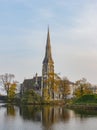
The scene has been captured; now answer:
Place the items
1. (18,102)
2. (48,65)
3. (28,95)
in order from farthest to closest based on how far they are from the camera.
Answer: (48,65) < (18,102) < (28,95)

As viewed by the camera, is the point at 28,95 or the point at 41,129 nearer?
the point at 41,129

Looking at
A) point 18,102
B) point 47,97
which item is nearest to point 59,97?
point 47,97

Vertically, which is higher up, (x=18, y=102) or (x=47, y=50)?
(x=47, y=50)

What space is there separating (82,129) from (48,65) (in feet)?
419

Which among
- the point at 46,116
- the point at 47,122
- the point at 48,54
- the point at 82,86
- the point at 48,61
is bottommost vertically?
the point at 47,122

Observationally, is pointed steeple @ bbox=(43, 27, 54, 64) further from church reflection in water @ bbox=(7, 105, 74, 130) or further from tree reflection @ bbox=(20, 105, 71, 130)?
tree reflection @ bbox=(20, 105, 71, 130)

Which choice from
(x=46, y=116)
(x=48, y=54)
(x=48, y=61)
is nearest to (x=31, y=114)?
(x=46, y=116)

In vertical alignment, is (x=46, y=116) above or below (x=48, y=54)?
below

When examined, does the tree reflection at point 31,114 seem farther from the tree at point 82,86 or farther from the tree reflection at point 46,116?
the tree at point 82,86

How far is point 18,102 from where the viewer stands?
126m

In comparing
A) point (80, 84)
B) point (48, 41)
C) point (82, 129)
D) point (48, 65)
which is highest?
point (48, 41)

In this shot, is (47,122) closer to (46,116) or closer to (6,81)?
(46,116)

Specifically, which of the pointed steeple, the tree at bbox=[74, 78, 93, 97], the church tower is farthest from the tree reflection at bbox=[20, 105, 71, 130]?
the pointed steeple

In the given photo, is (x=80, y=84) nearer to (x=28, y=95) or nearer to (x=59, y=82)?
(x=59, y=82)
